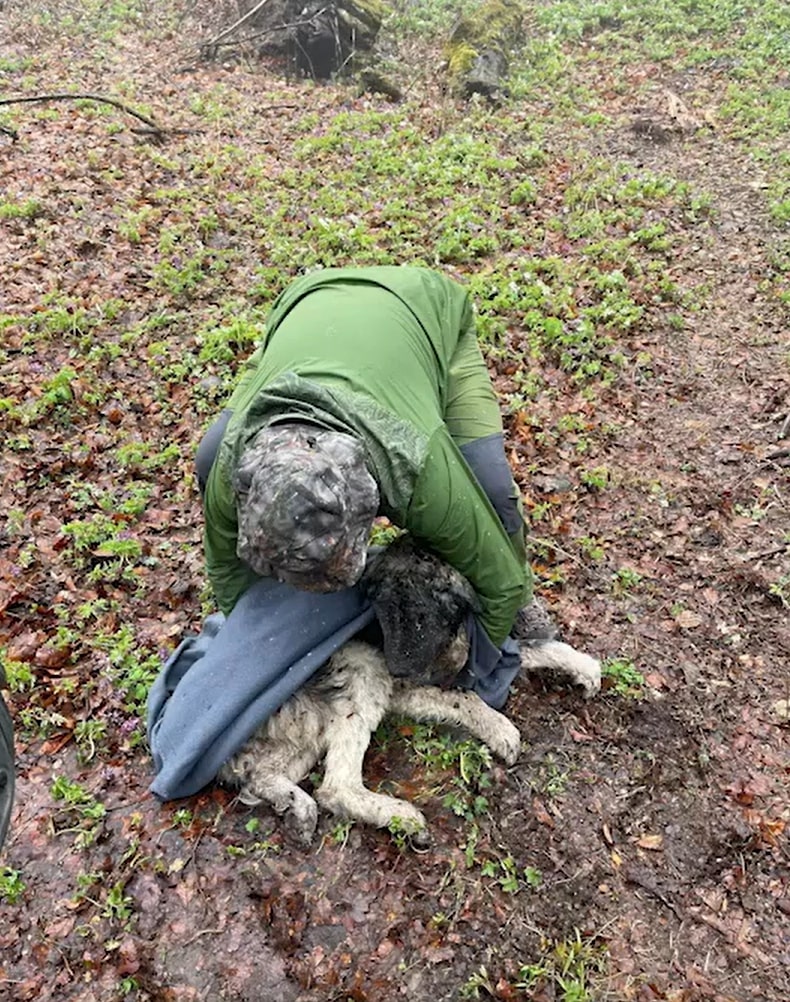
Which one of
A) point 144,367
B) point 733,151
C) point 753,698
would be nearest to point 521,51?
point 733,151

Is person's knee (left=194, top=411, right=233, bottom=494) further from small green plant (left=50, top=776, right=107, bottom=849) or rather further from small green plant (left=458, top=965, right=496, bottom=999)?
small green plant (left=458, top=965, right=496, bottom=999)

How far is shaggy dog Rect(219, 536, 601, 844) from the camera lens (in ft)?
12.6

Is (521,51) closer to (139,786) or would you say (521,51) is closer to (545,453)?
(545,453)

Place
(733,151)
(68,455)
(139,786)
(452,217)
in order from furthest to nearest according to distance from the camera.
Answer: (733,151), (452,217), (68,455), (139,786)

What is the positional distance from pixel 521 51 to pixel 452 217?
5.78 m

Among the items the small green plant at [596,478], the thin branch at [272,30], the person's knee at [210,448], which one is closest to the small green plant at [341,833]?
the person's knee at [210,448]

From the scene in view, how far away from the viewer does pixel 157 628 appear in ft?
16.6

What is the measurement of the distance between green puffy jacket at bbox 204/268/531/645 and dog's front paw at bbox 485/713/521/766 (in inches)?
19.7

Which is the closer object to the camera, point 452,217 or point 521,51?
point 452,217

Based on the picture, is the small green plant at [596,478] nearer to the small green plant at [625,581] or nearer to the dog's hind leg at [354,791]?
the small green plant at [625,581]

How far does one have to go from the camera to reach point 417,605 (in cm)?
383

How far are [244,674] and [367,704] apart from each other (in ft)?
2.30

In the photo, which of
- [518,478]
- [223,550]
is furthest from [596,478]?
[223,550]

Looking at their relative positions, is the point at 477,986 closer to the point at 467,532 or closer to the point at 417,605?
the point at 417,605
